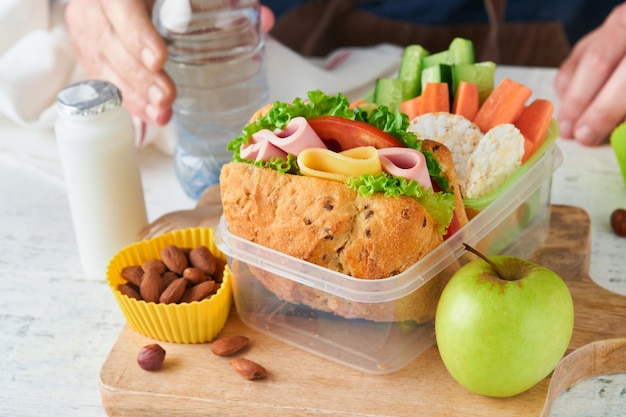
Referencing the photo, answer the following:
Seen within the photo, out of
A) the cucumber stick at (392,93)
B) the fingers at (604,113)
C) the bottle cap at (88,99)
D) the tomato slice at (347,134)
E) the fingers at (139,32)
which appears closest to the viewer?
the tomato slice at (347,134)

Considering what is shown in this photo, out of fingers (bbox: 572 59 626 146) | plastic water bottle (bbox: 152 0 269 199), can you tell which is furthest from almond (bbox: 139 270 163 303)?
fingers (bbox: 572 59 626 146)

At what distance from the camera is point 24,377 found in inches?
53.2

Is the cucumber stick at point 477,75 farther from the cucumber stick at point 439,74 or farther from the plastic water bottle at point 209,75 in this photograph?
the plastic water bottle at point 209,75

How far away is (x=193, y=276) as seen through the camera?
4.49 ft

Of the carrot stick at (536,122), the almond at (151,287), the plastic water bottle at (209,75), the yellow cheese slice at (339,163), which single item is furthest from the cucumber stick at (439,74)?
the almond at (151,287)

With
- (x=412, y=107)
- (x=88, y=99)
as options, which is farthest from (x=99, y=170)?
(x=412, y=107)

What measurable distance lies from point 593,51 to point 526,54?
0.47 m

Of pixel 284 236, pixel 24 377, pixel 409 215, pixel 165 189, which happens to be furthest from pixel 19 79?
pixel 409 215

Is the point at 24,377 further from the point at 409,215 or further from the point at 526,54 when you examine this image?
the point at 526,54

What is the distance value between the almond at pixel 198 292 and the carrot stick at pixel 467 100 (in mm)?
535

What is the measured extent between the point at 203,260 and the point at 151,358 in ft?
0.69

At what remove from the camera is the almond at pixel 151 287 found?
1331 mm

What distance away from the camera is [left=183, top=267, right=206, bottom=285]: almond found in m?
1.37

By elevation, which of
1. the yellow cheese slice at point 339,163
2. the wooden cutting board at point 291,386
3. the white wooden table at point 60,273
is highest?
the yellow cheese slice at point 339,163
